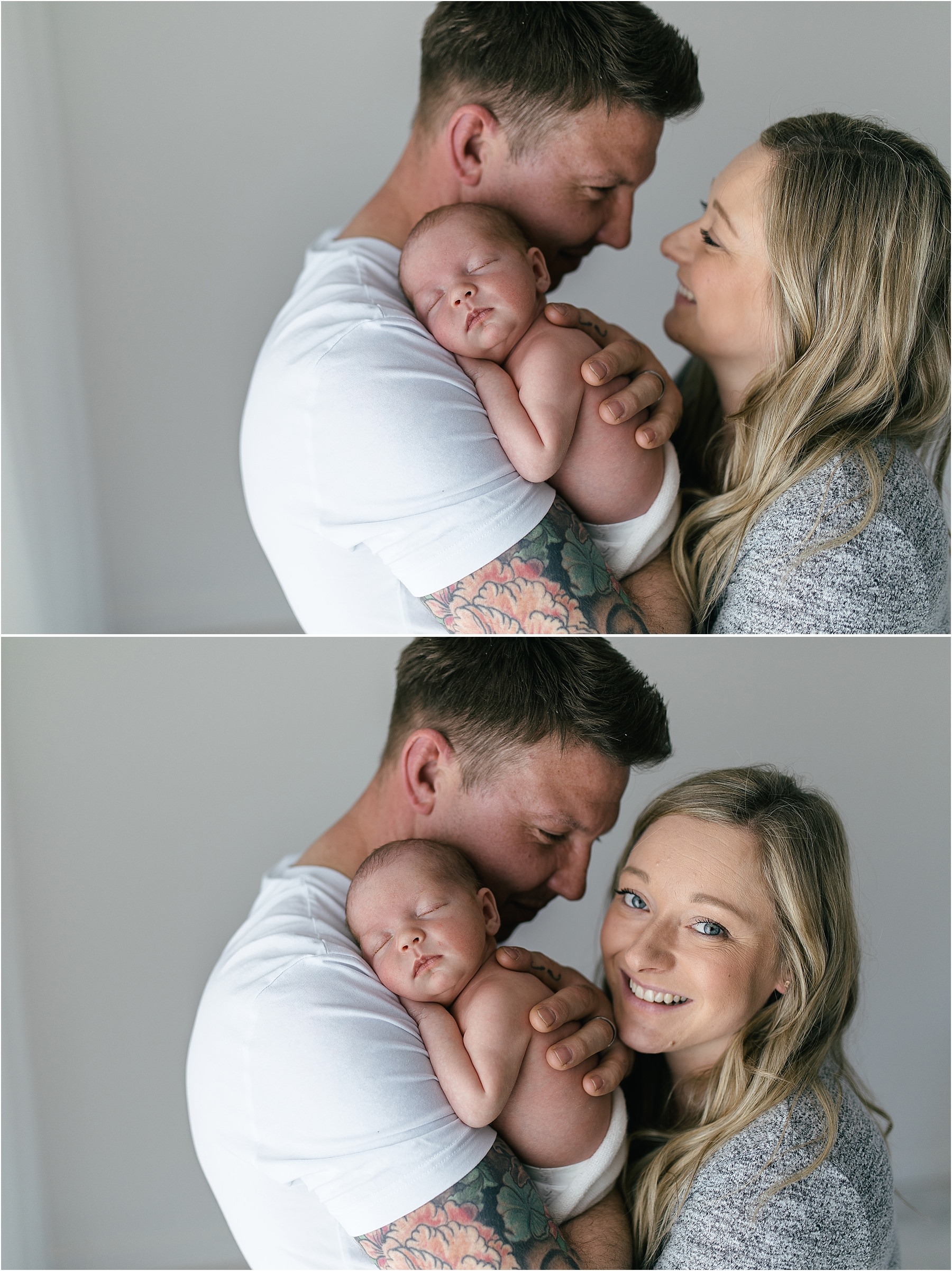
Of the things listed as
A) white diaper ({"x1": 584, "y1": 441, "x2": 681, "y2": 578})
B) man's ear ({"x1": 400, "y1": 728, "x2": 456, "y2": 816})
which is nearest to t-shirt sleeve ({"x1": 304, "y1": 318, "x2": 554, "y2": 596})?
white diaper ({"x1": 584, "y1": 441, "x2": 681, "y2": 578})

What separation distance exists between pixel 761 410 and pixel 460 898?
74 centimetres

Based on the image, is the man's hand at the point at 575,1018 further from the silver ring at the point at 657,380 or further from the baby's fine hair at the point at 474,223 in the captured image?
the baby's fine hair at the point at 474,223

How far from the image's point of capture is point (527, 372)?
1092mm

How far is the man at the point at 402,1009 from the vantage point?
3.29ft

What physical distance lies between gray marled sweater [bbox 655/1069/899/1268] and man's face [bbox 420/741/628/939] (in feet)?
1.25

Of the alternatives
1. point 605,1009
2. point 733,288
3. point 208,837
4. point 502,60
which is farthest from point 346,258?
point 605,1009

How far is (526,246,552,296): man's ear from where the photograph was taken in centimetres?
119

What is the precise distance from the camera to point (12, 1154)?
5.10 ft

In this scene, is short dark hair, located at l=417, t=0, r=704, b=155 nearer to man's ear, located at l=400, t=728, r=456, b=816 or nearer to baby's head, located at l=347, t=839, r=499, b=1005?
man's ear, located at l=400, t=728, r=456, b=816

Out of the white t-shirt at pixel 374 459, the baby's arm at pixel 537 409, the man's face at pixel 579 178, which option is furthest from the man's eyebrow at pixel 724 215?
the white t-shirt at pixel 374 459

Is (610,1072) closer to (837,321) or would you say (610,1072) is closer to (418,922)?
(418,922)

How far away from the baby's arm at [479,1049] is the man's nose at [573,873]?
223 millimetres

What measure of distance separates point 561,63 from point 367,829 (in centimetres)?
107

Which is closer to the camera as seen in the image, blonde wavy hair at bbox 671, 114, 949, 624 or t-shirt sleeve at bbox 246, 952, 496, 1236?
t-shirt sleeve at bbox 246, 952, 496, 1236
